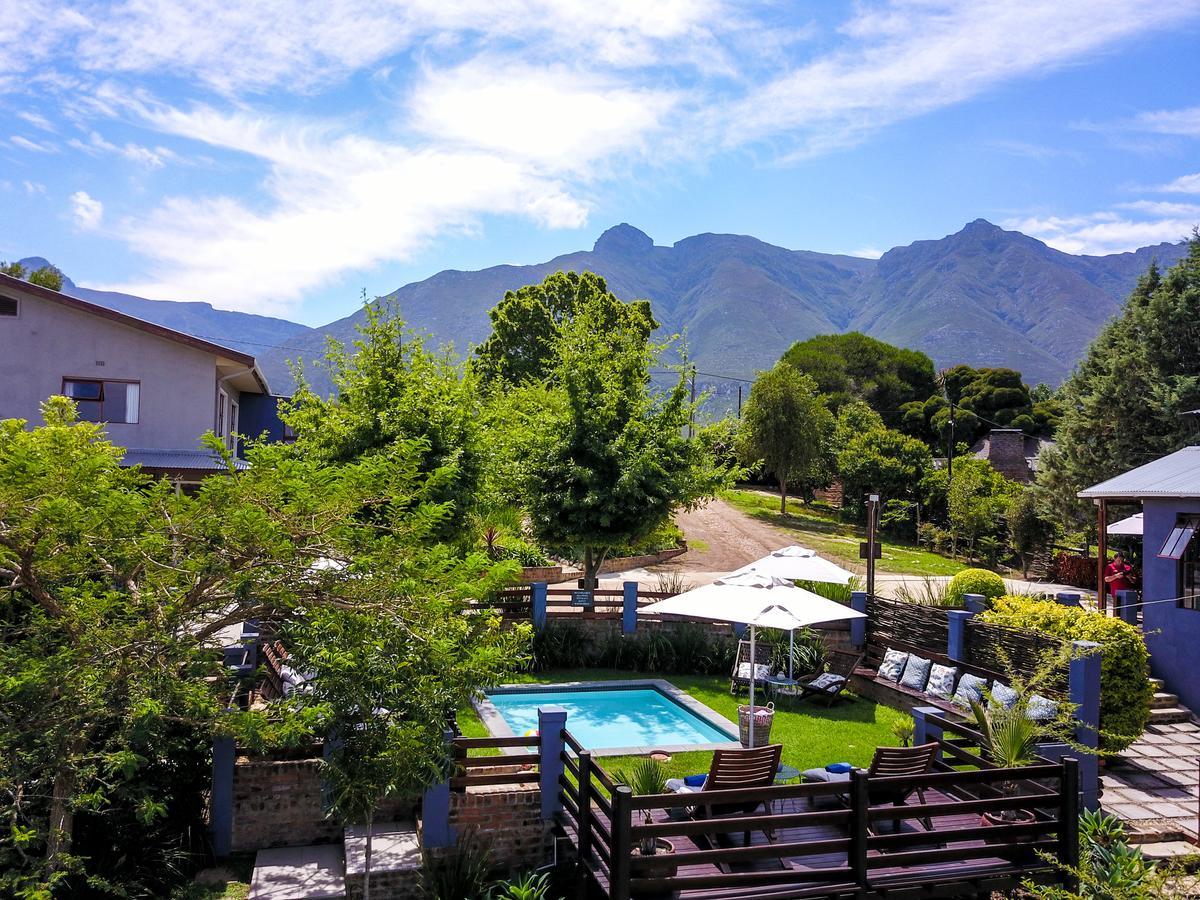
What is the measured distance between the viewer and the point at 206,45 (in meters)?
11.4

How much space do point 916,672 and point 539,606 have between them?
703 centimetres

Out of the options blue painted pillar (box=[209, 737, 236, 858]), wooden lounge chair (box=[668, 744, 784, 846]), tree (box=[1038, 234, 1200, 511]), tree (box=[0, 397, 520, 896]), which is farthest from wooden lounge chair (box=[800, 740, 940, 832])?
tree (box=[1038, 234, 1200, 511])

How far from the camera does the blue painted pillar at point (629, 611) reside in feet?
54.5

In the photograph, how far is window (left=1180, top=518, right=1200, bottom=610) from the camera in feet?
46.0

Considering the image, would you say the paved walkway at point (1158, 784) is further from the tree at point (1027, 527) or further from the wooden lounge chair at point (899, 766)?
the tree at point (1027, 527)

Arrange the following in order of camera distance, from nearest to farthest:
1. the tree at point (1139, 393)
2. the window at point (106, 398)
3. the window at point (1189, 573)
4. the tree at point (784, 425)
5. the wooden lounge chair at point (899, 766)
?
the wooden lounge chair at point (899, 766) → the window at point (1189, 573) → the window at point (106, 398) → the tree at point (1139, 393) → the tree at point (784, 425)

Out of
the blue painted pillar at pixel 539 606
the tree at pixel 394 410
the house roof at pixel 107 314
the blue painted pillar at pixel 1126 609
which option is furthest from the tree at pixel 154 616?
the house roof at pixel 107 314

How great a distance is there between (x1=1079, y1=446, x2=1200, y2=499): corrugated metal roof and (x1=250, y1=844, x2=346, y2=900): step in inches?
549

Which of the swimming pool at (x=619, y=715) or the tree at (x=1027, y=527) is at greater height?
the tree at (x=1027, y=527)

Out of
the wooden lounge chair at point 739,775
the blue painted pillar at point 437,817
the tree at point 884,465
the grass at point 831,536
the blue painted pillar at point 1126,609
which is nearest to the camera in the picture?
the wooden lounge chair at point 739,775

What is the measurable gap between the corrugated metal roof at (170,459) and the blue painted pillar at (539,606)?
907 cm

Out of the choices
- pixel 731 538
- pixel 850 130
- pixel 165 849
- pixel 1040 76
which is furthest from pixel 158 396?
pixel 1040 76

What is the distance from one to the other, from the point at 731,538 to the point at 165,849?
27.1 meters

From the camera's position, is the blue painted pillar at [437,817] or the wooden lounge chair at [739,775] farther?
the blue painted pillar at [437,817]
